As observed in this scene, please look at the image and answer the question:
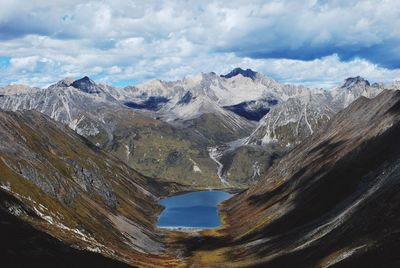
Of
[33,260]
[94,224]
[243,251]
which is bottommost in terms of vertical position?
[33,260]

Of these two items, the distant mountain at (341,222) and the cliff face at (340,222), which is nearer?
the distant mountain at (341,222)

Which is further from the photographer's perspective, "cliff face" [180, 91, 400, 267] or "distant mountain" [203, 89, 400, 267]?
"cliff face" [180, 91, 400, 267]

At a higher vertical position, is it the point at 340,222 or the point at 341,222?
the point at 340,222

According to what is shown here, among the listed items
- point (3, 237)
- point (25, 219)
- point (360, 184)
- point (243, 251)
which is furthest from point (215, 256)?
point (3, 237)

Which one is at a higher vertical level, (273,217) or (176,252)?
(273,217)

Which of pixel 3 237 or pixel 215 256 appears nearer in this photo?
pixel 3 237

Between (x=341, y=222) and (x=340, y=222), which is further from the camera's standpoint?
(x=340, y=222)

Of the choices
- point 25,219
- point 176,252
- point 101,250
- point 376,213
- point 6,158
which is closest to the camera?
point 376,213

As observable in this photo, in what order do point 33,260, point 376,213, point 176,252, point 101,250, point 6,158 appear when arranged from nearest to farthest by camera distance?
point 33,260 → point 376,213 → point 101,250 → point 6,158 → point 176,252

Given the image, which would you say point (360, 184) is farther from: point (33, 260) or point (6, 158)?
point (6, 158)
